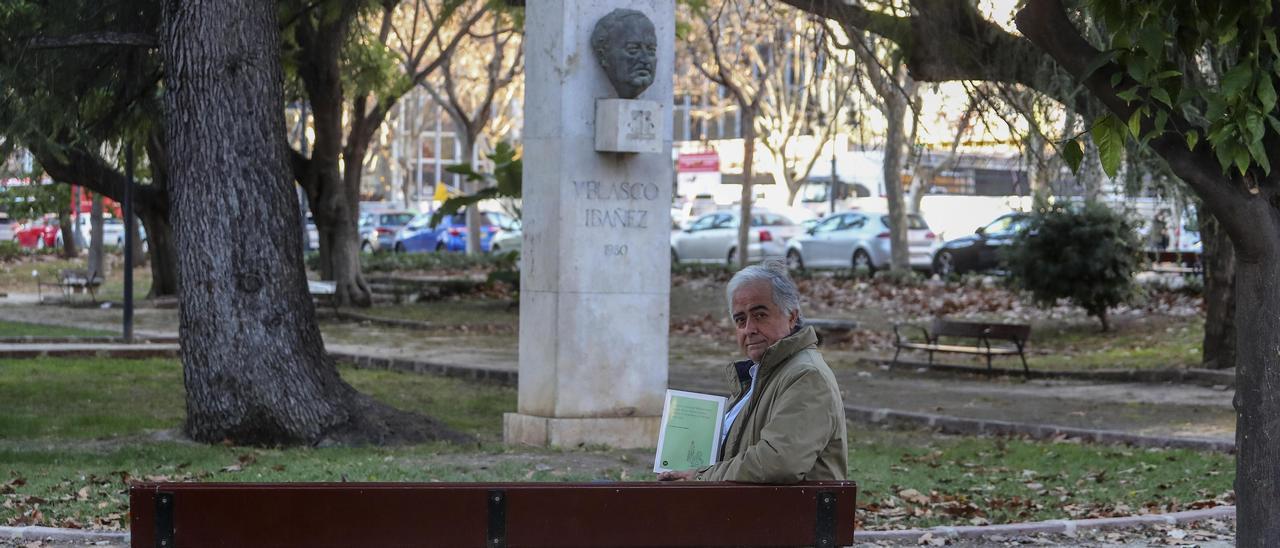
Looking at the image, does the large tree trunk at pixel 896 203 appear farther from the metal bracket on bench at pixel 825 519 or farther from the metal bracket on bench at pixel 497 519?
the metal bracket on bench at pixel 497 519

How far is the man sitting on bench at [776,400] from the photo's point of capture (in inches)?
197

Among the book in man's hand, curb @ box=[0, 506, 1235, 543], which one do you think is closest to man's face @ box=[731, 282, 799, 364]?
the book in man's hand

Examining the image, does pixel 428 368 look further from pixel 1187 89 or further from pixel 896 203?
pixel 896 203

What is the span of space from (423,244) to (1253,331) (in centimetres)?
5028

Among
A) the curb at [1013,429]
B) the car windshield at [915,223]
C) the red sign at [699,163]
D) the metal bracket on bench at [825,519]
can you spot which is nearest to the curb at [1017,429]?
the curb at [1013,429]

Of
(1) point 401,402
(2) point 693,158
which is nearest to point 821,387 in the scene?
(1) point 401,402

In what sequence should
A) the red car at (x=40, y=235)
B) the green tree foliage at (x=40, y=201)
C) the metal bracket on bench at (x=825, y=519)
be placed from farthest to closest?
1. the red car at (x=40, y=235)
2. the green tree foliage at (x=40, y=201)
3. the metal bracket on bench at (x=825, y=519)

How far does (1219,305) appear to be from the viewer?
1778 centimetres

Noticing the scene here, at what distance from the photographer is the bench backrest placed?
18266 mm

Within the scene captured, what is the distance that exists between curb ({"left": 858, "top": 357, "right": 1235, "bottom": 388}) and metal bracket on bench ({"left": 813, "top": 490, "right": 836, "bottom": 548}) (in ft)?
42.4

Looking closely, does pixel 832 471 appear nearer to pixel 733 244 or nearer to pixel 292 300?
pixel 292 300

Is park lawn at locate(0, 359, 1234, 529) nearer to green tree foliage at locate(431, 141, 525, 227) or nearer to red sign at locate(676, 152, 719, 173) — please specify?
green tree foliage at locate(431, 141, 525, 227)

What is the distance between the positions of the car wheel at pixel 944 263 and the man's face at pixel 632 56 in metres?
23.3

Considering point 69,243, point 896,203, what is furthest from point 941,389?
point 69,243
